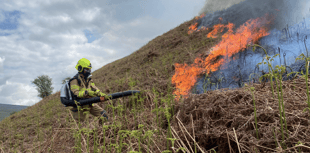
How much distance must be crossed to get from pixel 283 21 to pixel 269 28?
15.4 inches

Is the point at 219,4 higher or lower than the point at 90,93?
higher

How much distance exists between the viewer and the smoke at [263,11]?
4.67m

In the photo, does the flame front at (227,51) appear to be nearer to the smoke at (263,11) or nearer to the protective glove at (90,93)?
the smoke at (263,11)

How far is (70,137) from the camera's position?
4.35 meters

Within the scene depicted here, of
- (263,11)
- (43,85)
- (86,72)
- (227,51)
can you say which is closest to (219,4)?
(263,11)

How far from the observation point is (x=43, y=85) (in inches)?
958

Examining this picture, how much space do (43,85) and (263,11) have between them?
94.8 feet

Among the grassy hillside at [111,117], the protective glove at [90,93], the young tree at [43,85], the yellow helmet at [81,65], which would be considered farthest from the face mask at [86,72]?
the young tree at [43,85]

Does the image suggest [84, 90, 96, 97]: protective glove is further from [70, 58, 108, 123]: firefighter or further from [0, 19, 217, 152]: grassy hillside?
[0, 19, 217, 152]: grassy hillside

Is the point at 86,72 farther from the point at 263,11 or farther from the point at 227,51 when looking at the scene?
the point at 263,11

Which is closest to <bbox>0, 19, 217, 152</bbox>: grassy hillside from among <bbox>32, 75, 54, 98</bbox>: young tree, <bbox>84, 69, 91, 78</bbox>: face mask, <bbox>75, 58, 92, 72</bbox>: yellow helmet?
<bbox>84, 69, 91, 78</bbox>: face mask

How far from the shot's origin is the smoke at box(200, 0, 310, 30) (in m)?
4.67

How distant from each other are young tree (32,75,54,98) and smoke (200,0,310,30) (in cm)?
2510

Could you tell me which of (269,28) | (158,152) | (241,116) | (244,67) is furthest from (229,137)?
(269,28)
